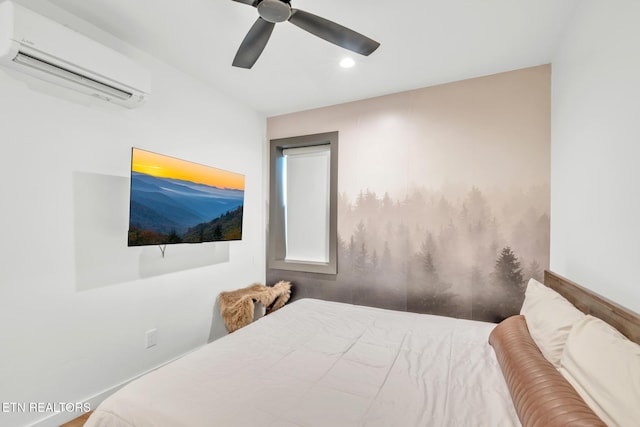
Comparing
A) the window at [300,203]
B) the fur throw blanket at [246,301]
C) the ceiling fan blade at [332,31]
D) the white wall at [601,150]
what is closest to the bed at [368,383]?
the white wall at [601,150]

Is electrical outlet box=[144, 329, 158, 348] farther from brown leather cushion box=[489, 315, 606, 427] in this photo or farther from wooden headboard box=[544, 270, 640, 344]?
wooden headboard box=[544, 270, 640, 344]

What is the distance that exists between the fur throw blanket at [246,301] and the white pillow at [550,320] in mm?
2160

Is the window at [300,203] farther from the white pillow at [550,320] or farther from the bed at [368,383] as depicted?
the white pillow at [550,320]

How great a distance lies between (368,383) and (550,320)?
0.88 metres

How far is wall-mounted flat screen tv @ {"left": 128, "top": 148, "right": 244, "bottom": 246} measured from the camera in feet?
6.18

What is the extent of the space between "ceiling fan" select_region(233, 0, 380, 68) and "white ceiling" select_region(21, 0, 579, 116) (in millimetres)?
277

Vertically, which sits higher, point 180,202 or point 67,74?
point 67,74

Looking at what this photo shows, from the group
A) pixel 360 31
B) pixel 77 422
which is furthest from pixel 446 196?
pixel 77 422

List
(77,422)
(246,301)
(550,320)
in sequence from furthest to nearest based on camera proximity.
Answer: (246,301)
(77,422)
(550,320)

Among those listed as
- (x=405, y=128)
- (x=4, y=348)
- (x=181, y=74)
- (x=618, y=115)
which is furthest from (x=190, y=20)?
(x=618, y=115)

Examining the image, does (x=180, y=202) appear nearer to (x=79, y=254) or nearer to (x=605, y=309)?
(x=79, y=254)

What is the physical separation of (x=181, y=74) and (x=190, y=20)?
2.40 ft

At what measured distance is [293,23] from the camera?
4.73ft

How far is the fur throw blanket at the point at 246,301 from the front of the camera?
8.54 ft
